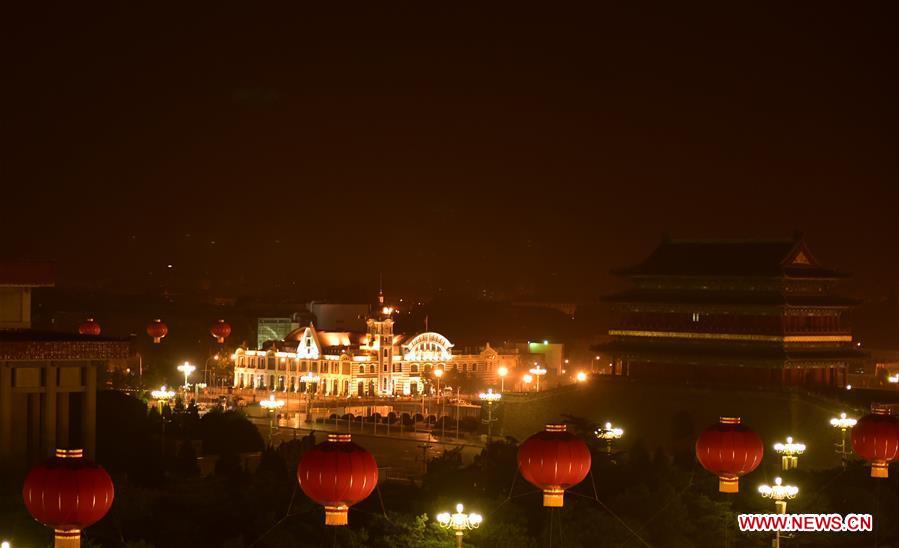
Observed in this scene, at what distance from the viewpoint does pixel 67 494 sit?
49.9ft

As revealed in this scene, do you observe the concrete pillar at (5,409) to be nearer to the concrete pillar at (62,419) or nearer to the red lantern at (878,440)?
the concrete pillar at (62,419)

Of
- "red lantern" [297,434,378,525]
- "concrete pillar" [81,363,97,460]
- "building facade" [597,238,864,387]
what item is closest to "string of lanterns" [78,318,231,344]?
"concrete pillar" [81,363,97,460]

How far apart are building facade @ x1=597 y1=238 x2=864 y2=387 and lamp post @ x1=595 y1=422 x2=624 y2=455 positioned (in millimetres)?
2760

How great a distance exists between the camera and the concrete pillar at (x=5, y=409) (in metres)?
22.5

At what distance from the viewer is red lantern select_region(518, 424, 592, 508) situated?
18.6 meters

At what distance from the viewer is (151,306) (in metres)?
94.6

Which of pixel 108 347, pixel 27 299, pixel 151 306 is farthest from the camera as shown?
pixel 151 306

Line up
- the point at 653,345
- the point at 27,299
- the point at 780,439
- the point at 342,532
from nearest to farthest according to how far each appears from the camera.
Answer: the point at 342,532 → the point at 27,299 → the point at 780,439 → the point at 653,345

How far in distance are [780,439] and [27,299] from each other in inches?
772

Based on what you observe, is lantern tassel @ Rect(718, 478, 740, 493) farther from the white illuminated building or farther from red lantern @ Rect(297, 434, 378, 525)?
the white illuminated building

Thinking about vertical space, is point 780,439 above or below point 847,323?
below

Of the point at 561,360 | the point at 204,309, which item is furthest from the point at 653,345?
the point at 204,309

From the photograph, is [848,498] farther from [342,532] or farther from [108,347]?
[108,347]

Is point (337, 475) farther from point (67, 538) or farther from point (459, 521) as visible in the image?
point (459, 521)
